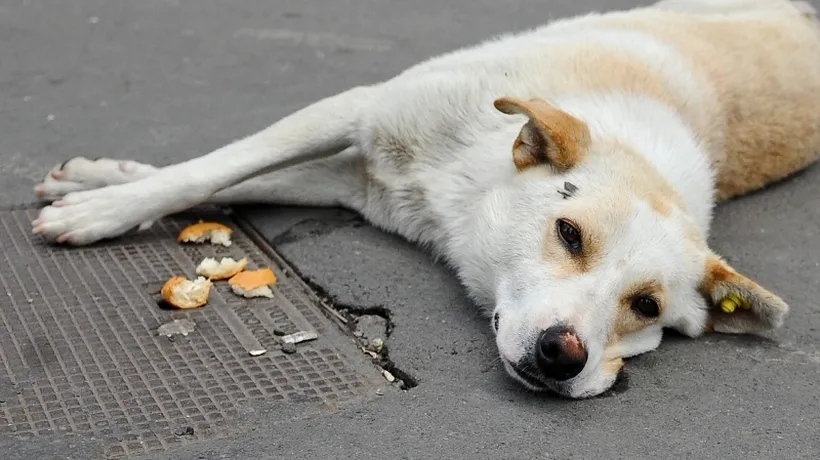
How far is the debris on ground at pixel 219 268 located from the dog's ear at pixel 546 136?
3.85 feet

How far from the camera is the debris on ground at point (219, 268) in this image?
12.6 feet

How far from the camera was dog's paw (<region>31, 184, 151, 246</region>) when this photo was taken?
390 cm

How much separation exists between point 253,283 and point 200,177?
56 cm

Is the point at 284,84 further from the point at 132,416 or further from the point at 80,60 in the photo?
the point at 132,416

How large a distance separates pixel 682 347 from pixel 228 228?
1958 mm

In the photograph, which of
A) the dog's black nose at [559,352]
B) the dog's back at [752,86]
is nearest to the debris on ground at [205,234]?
the dog's black nose at [559,352]

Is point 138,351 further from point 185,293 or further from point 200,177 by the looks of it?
point 200,177

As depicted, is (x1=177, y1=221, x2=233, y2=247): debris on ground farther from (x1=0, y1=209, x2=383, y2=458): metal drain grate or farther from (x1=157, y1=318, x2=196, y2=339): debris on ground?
(x1=157, y1=318, x2=196, y2=339): debris on ground

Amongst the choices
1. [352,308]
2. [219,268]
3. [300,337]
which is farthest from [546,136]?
[219,268]

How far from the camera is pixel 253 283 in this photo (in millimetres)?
3805

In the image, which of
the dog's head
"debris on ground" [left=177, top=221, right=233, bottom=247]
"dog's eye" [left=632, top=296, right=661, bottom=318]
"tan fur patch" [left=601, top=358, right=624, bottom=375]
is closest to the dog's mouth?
the dog's head

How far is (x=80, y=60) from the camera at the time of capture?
20.1ft

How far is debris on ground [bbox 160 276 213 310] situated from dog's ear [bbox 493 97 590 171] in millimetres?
1273

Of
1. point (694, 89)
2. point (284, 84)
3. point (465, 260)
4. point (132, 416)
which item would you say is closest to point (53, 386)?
point (132, 416)
